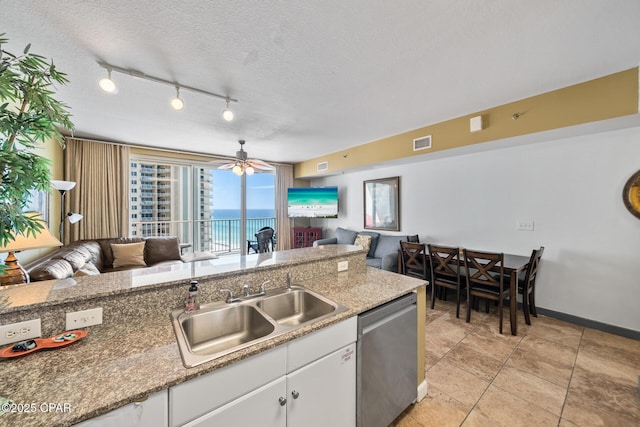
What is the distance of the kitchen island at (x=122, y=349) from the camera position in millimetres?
729

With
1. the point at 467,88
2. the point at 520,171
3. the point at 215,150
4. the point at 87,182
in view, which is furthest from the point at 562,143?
the point at 87,182

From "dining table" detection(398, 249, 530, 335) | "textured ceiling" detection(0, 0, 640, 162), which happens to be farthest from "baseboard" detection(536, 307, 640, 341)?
"textured ceiling" detection(0, 0, 640, 162)

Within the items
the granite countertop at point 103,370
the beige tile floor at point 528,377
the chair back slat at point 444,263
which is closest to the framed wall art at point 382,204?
the chair back slat at point 444,263

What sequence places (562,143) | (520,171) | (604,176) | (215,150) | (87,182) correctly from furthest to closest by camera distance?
1. (215,150)
2. (87,182)
3. (520,171)
4. (562,143)
5. (604,176)

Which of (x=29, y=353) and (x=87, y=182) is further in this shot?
(x=87, y=182)

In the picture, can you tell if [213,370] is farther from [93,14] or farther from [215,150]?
[215,150]

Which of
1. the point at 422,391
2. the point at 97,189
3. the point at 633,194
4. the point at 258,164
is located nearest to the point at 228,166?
the point at 258,164

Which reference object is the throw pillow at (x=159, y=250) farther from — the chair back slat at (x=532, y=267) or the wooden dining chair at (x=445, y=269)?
the chair back slat at (x=532, y=267)

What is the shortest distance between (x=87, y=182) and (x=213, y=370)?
4.72 m

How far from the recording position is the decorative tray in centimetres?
91

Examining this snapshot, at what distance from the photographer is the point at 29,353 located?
920 millimetres

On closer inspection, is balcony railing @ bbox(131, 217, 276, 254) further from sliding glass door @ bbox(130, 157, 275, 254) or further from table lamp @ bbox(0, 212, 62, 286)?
table lamp @ bbox(0, 212, 62, 286)

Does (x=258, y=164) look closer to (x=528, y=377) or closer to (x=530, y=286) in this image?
(x=528, y=377)

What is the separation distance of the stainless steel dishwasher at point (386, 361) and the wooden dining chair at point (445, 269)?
165cm
